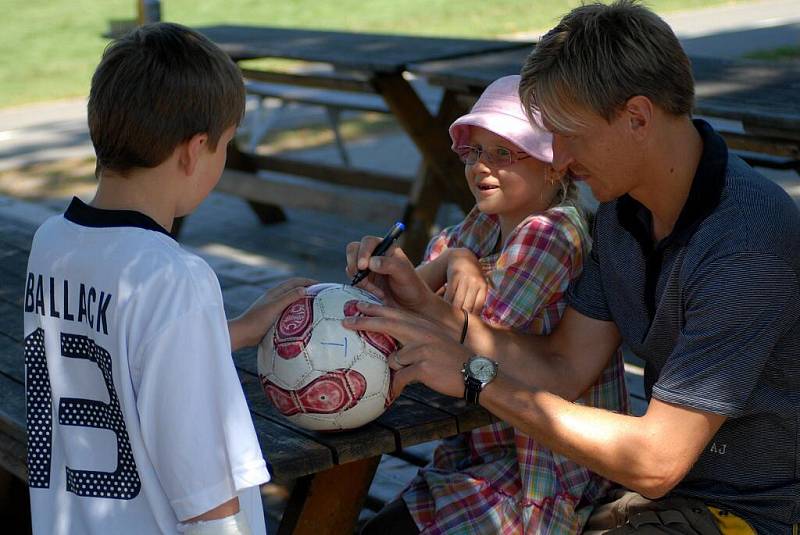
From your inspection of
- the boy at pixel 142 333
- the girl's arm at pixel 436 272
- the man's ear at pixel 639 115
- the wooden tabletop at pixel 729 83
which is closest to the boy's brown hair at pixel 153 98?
the boy at pixel 142 333

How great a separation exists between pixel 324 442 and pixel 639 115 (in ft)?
2.81

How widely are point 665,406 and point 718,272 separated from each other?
265 mm

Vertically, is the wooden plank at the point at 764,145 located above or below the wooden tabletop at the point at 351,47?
above

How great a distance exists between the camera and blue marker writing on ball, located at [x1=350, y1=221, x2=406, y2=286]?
257cm

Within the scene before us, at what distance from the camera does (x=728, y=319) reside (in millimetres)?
2201

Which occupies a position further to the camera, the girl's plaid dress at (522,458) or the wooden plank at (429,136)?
the wooden plank at (429,136)

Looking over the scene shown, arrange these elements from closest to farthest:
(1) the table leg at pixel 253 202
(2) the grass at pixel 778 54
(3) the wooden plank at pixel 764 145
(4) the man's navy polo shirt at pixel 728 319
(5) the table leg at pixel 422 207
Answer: (4) the man's navy polo shirt at pixel 728 319, (3) the wooden plank at pixel 764 145, (5) the table leg at pixel 422 207, (1) the table leg at pixel 253 202, (2) the grass at pixel 778 54

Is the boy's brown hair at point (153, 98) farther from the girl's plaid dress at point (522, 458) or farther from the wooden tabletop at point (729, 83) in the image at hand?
the wooden tabletop at point (729, 83)

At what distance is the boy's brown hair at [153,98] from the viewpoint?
78.4 inches

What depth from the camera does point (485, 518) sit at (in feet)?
8.65

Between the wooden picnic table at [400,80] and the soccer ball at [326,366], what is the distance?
3392 mm

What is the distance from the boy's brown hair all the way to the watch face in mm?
672

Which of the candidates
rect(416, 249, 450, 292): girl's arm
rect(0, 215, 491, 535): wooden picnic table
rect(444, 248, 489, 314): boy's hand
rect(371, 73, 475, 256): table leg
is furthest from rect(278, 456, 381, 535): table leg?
rect(371, 73, 475, 256): table leg

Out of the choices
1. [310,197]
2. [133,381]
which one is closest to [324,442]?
[133,381]
